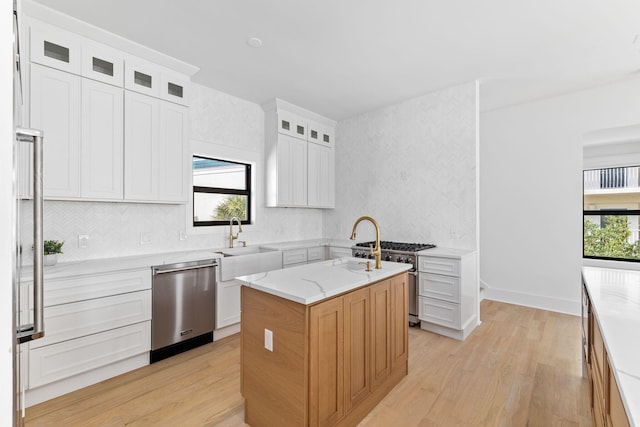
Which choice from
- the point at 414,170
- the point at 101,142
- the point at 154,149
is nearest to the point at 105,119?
the point at 101,142

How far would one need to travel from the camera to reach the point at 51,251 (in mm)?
2305

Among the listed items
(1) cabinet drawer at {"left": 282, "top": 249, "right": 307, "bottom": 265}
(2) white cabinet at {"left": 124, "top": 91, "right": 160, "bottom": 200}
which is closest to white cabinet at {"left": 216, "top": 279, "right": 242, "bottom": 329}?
(1) cabinet drawer at {"left": 282, "top": 249, "right": 307, "bottom": 265}

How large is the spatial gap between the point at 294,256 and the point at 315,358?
2.37m

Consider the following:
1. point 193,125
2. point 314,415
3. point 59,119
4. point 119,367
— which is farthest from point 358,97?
point 119,367

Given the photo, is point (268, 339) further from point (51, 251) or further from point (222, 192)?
point (222, 192)

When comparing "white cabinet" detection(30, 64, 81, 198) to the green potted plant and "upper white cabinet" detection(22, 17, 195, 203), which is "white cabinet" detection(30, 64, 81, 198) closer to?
"upper white cabinet" detection(22, 17, 195, 203)

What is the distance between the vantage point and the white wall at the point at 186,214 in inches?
102

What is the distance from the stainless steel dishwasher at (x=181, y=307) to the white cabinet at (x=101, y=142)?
837mm

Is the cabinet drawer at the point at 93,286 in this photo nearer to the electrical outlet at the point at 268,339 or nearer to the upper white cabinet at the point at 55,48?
the electrical outlet at the point at 268,339

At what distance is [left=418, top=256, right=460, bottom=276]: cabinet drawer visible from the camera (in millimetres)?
3113

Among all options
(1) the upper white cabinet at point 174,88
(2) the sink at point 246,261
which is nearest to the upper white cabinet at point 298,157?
(2) the sink at point 246,261

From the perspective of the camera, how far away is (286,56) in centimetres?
293

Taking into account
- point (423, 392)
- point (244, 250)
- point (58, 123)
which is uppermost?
point (58, 123)

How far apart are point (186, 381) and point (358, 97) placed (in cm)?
373
